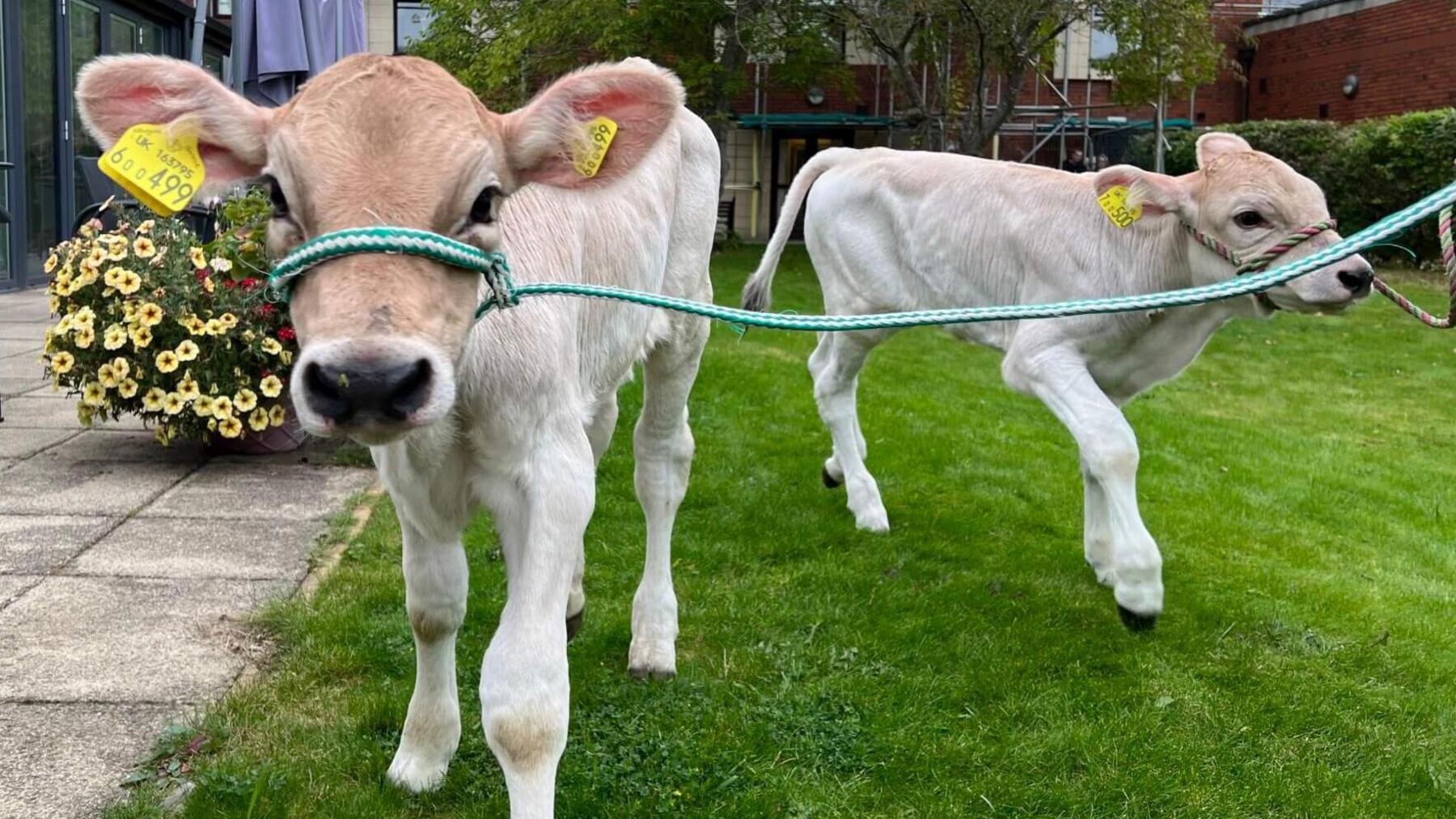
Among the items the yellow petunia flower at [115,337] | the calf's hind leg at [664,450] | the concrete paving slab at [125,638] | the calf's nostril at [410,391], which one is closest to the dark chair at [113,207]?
the yellow petunia flower at [115,337]

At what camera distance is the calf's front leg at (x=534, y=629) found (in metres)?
2.60

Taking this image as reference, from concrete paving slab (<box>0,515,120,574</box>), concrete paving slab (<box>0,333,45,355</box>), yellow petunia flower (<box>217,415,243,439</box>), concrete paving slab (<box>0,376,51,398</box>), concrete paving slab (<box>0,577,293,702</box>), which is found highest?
concrete paving slab (<box>0,333,45,355</box>)

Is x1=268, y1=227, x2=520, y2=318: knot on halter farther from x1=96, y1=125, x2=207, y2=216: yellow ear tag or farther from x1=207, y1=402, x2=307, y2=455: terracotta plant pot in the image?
x1=207, y1=402, x2=307, y2=455: terracotta plant pot

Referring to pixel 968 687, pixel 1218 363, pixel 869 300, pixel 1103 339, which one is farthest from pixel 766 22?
pixel 968 687

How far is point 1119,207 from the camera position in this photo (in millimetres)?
5000

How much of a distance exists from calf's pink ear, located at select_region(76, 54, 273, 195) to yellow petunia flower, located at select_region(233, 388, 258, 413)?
388cm

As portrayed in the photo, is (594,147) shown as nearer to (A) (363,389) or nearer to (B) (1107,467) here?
(A) (363,389)

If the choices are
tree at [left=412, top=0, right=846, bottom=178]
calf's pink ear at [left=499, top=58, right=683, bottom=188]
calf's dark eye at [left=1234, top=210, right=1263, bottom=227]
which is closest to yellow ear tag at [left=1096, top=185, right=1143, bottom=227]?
calf's dark eye at [left=1234, top=210, right=1263, bottom=227]

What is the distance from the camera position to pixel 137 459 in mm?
6613

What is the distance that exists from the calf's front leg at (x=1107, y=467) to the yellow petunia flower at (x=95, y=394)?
444 centimetres

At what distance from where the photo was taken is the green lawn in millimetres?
3369

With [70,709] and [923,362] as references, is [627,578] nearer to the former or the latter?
[70,709]

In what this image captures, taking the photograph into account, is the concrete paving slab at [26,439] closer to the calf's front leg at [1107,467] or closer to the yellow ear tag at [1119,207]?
the calf's front leg at [1107,467]

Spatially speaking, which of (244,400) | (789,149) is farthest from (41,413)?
(789,149)
